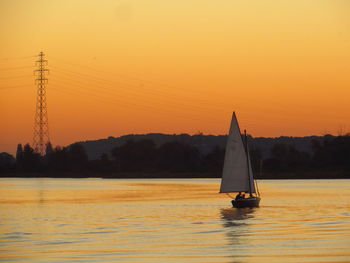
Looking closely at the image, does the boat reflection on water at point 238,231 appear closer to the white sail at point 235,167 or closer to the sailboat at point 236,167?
the sailboat at point 236,167

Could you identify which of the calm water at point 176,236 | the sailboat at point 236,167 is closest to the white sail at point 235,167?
the sailboat at point 236,167

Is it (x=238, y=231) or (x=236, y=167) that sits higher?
(x=236, y=167)

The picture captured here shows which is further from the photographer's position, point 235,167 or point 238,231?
point 235,167

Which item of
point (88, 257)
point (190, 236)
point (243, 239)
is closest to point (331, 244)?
point (243, 239)

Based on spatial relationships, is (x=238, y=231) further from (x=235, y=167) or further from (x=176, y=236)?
(x=235, y=167)

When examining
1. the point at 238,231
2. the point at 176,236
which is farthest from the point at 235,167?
the point at 176,236

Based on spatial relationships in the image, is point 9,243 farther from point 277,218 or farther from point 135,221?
point 277,218

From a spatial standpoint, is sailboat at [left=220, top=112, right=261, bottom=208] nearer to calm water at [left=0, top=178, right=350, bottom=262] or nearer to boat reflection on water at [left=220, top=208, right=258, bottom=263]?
boat reflection on water at [left=220, top=208, right=258, bottom=263]

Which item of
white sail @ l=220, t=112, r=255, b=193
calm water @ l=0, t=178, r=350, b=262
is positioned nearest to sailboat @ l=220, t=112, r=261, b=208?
white sail @ l=220, t=112, r=255, b=193

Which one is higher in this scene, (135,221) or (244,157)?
(244,157)

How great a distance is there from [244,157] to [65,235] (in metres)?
41.5

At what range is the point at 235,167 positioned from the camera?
101562 mm

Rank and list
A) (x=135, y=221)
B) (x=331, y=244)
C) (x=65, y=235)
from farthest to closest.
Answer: (x=135, y=221) → (x=65, y=235) → (x=331, y=244)

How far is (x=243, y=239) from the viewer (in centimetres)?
5962
